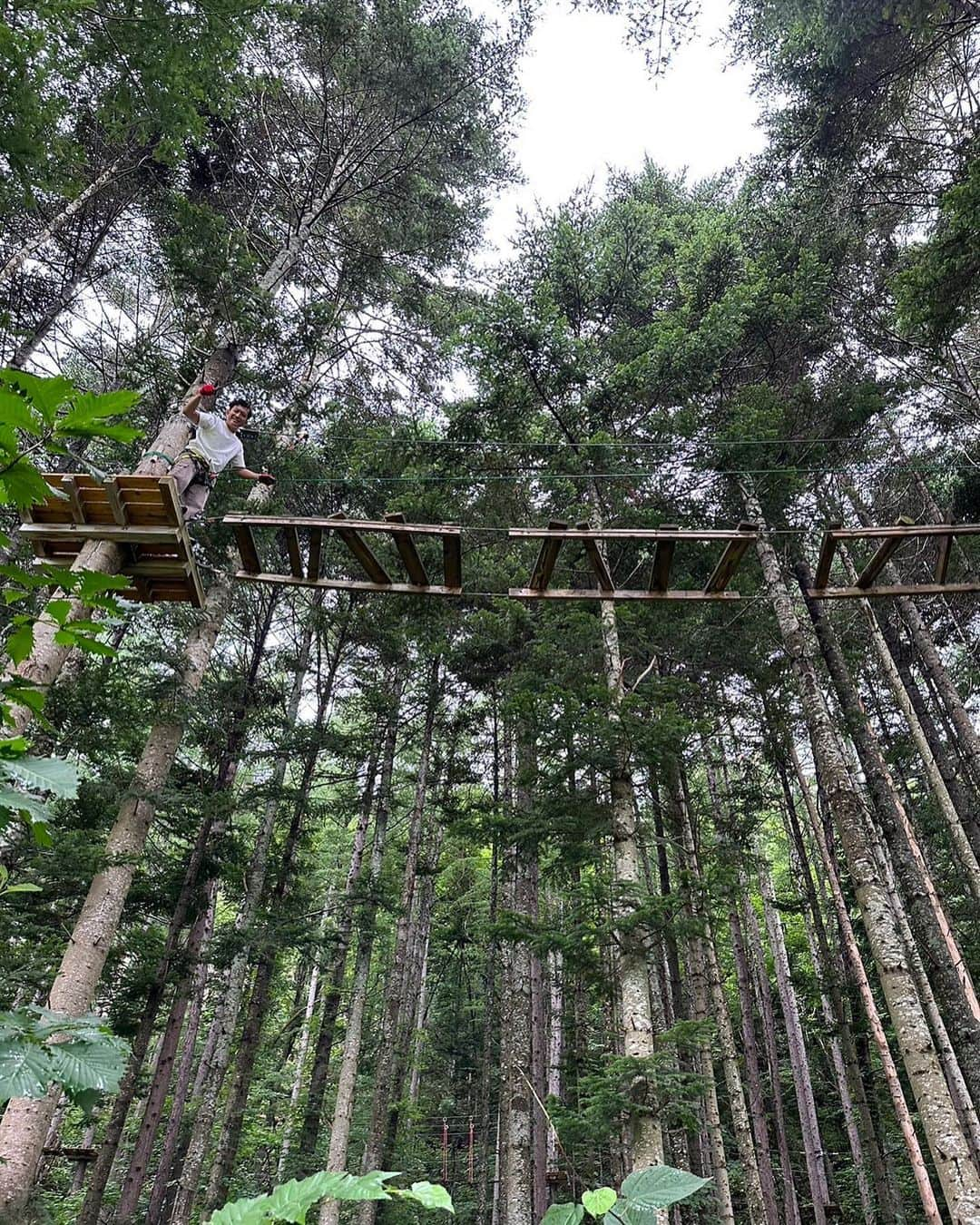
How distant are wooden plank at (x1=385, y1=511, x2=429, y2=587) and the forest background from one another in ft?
4.12

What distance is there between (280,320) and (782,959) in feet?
49.1

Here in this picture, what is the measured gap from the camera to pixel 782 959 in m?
13.9

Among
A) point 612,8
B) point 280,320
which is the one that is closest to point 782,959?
point 280,320

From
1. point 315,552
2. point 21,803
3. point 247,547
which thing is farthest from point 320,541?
point 21,803

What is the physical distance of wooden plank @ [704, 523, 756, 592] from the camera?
6.01 meters

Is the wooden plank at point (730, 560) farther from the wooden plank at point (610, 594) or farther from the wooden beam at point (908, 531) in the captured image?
the wooden beam at point (908, 531)

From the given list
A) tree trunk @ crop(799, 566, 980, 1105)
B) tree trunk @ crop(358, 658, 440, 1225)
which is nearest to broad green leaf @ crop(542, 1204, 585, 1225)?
tree trunk @ crop(799, 566, 980, 1105)

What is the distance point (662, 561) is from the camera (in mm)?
A: 6203

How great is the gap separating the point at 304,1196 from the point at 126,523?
5.19 metres

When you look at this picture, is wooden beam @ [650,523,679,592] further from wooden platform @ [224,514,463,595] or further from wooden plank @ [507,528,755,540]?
wooden platform @ [224,514,463,595]

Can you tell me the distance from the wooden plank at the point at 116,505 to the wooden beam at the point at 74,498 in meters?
0.21

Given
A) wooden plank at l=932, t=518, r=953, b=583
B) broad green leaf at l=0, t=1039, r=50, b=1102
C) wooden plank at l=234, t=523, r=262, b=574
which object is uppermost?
wooden plank at l=932, t=518, r=953, b=583

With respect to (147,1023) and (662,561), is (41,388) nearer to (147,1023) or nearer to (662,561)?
(662,561)

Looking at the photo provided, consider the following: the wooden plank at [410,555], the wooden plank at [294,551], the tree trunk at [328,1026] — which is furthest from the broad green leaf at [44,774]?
the tree trunk at [328,1026]
